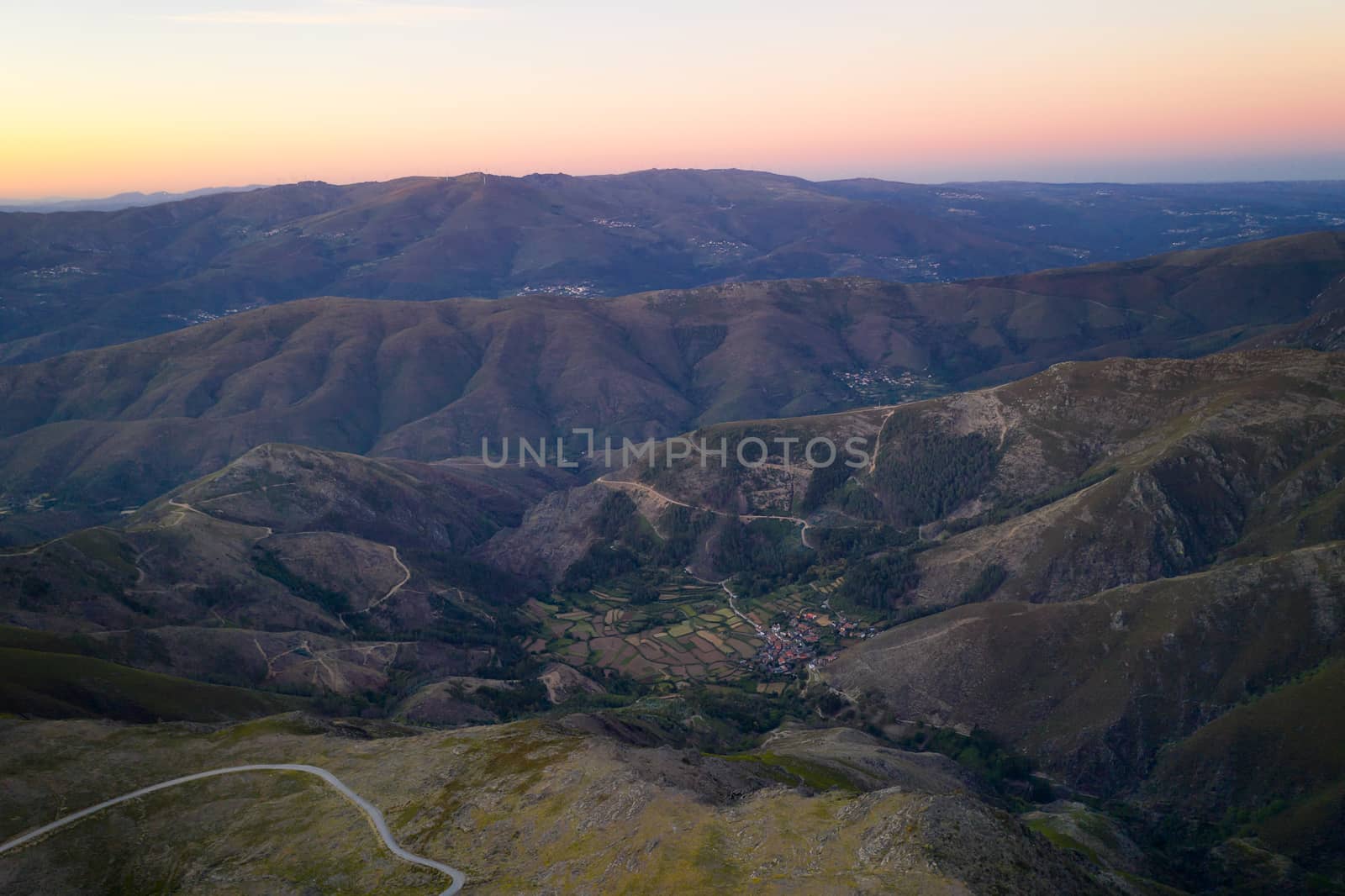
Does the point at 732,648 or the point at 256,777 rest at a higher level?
the point at 256,777

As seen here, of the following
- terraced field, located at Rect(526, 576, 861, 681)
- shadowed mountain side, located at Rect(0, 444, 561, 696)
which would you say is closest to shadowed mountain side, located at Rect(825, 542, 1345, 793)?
terraced field, located at Rect(526, 576, 861, 681)

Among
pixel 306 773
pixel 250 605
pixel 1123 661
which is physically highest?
pixel 306 773

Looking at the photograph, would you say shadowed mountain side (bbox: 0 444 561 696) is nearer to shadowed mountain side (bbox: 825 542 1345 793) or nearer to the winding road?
the winding road

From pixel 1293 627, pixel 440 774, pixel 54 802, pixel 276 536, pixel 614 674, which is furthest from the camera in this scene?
pixel 276 536

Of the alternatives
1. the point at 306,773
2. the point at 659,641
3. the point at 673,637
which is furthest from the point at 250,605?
the point at 306,773

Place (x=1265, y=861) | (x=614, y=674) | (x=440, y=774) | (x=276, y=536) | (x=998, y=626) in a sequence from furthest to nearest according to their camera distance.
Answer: (x=276, y=536)
(x=614, y=674)
(x=998, y=626)
(x=1265, y=861)
(x=440, y=774)

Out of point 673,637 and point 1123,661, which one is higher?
point 1123,661

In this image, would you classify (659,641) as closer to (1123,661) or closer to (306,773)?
(1123,661)

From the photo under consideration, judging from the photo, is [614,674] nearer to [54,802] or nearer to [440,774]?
[440,774]

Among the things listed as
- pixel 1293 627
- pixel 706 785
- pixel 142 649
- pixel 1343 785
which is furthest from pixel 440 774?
pixel 1293 627
